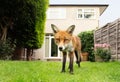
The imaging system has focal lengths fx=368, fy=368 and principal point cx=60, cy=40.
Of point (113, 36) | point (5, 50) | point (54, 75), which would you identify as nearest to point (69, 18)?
point (5, 50)

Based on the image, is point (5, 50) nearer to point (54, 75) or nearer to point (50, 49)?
point (54, 75)

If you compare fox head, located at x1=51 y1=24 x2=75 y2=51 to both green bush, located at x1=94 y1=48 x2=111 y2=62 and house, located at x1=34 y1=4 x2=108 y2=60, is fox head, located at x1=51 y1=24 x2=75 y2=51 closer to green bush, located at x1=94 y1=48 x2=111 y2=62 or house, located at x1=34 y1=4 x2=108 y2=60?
green bush, located at x1=94 y1=48 x2=111 y2=62

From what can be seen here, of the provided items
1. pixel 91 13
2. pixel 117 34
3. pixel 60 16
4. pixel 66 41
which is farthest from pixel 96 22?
pixel 66 41

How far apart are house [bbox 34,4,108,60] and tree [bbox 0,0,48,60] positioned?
10.9 metres

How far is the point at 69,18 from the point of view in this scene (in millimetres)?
33844

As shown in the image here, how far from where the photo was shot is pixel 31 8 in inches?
807

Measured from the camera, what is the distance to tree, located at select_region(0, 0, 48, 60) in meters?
19.8

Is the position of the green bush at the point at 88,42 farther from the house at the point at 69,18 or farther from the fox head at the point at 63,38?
the fox head at the point at 63,38

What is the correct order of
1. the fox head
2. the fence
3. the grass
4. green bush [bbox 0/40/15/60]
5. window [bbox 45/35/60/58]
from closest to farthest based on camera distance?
the grass < the fox head < the fence < green bush [bbox 0/40/15/60] < window [bbox 45/35/60/58]

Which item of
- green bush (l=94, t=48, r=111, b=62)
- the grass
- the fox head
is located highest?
the fox head

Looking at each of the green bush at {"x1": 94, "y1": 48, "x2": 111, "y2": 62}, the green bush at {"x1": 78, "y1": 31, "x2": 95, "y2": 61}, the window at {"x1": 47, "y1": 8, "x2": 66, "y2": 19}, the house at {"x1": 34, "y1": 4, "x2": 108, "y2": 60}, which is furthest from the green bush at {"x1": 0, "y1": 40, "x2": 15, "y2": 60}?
the window at {"x1": 47, "y1": 8, "x2": 66, "y2": 19}

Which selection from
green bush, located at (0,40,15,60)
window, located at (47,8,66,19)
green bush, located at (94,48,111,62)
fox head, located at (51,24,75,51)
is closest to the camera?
fox head, located at (51,24,75,51)

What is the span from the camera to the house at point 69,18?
109 feet

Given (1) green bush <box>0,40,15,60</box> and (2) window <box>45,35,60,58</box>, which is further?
(2) window <box>45,35,60,58</box>
